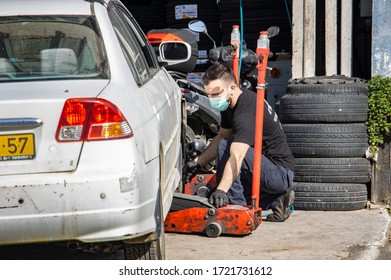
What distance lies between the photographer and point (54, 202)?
4715mm

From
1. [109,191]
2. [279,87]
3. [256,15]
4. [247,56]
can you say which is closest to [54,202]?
[109,191]

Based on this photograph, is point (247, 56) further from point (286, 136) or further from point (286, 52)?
point (286, 52)

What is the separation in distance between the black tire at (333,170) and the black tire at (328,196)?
0.19 feet

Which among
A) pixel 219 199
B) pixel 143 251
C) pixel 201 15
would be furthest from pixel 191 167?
pixel 201 15

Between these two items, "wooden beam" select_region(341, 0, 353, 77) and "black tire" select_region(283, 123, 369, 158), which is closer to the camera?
"black tire" select_region(283, 123, 369, 158)

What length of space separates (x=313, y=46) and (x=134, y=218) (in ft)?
16.3

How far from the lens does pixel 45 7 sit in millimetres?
5613

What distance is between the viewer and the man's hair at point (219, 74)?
287 inches

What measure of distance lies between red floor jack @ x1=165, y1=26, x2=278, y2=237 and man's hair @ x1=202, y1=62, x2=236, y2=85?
1.11 ft

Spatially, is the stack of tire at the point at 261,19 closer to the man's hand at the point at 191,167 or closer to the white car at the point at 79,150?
the man's hand at the point at 191,167

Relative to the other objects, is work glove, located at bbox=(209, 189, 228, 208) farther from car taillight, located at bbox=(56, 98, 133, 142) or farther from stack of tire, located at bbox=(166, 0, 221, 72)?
stack of tire, located at bbox=(166, 0, 221, 72)

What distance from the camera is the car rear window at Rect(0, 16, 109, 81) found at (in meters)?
5.27

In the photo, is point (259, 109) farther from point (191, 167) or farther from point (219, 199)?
point (191, 167)

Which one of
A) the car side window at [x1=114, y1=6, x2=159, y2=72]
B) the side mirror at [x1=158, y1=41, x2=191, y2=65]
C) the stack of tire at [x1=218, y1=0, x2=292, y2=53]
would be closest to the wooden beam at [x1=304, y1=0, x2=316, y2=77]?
the stack of tire at [x1=218, y1=0, x2=292, y2=53]
